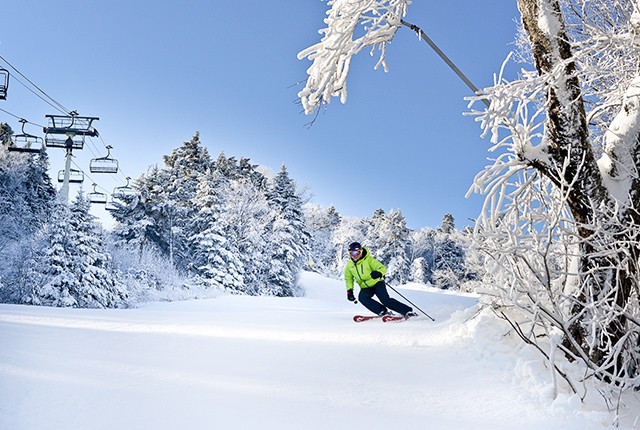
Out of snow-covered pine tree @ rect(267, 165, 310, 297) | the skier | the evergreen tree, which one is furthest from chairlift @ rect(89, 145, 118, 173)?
the evergreen tree

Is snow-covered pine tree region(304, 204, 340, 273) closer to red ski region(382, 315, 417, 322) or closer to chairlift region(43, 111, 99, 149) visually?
chairlift region(43, 111, 99, 149)

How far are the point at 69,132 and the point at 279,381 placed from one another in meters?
18.6

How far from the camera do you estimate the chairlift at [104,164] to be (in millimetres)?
18562

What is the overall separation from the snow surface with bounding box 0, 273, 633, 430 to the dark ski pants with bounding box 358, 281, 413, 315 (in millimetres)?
1895

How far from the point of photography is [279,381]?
123 inches

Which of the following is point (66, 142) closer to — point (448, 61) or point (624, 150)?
point (448, 61)

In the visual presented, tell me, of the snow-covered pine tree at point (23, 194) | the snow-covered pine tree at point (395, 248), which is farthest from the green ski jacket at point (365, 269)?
the snow-covered pine tree at point (395, 248)

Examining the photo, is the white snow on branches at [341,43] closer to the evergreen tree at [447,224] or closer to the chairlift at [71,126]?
the chairlift at [71,126]

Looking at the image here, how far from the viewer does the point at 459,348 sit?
13.2 feet

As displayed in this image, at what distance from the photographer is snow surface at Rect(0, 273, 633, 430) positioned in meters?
2.53

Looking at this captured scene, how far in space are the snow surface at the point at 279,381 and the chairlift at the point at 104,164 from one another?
15.2 meters

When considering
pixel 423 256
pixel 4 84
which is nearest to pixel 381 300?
pixel 4 84

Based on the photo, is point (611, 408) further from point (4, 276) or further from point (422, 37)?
point (4, 276)

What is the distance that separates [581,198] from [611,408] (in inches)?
63.6
